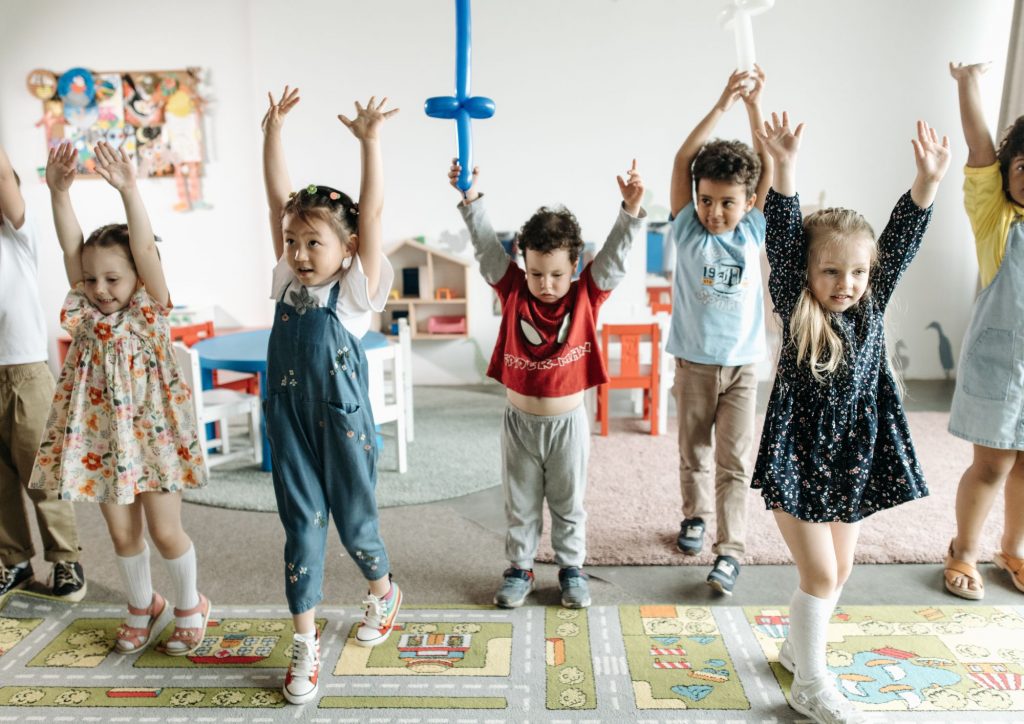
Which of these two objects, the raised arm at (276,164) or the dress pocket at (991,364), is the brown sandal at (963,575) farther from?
the raised arm at (276,164)

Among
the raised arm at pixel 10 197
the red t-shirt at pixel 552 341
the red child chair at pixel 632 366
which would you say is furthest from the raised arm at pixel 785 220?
the red child chair at pixel 632 366

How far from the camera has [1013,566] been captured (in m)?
2.02

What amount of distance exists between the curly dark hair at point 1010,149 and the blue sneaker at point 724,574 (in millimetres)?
1114

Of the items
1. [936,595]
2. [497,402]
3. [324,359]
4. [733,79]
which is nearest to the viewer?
[324,359]

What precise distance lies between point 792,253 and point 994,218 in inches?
28.9

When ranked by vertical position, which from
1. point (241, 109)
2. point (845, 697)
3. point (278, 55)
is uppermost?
point (278, 55)

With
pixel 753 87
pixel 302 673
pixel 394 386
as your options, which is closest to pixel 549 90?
pixel 394 386

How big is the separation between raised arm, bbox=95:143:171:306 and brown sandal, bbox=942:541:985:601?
2.07 m

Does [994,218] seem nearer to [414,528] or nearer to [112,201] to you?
[414,528]

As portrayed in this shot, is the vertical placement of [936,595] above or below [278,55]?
below

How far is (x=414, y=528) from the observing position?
2441 millimetres

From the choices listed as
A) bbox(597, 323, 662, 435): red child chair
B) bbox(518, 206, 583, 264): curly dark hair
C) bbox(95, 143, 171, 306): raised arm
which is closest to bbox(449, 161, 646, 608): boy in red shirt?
bbox(518, 206, 583, 264): curly dark hair

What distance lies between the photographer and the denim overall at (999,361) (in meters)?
1.80

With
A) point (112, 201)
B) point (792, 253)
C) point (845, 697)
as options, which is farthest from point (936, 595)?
point (112, 201)
